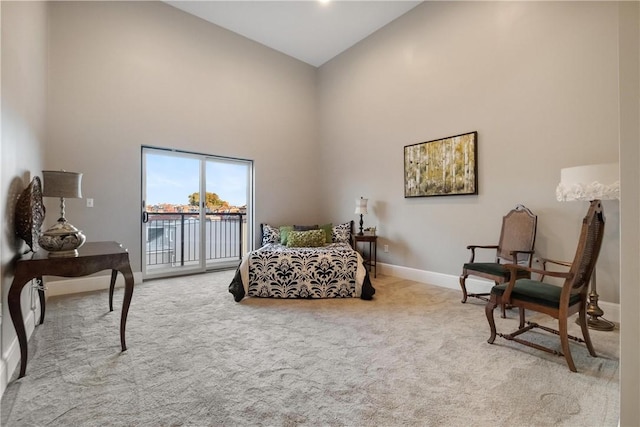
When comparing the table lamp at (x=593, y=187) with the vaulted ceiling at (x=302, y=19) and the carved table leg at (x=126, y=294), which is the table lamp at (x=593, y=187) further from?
the carved table leg at (x=126, y=294)

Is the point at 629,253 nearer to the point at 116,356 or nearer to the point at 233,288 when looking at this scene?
the point at 116,356

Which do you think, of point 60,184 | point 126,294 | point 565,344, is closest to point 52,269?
point 126,294

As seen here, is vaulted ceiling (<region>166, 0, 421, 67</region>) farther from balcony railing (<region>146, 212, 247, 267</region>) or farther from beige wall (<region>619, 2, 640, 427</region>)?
beige wall (<region>619, 2, 640, 427</region>)

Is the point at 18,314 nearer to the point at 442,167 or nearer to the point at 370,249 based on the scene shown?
the point at 370,249

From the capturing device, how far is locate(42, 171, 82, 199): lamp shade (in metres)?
2.18


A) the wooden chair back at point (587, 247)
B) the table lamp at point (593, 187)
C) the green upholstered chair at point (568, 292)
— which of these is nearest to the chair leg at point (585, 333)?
the green upholstered chair at point (568, 292)

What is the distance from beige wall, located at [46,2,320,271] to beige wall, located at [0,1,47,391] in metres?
0.73

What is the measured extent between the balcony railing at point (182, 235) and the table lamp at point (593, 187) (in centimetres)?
468

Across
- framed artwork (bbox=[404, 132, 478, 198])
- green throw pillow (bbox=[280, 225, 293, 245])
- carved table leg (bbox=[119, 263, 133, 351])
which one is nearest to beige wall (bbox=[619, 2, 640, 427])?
framed artwork (bbox=[404, 132, 478, 198])

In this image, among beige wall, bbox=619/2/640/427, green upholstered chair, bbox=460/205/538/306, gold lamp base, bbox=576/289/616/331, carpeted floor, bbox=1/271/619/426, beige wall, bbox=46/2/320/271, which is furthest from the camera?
beige wall, bbox=46/2/320/271

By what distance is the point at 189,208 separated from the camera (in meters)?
4.73

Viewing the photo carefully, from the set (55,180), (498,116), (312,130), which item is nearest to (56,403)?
(55,180)

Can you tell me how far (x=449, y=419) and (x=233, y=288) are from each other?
2.51 metres

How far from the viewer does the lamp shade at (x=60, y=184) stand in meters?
2.18
